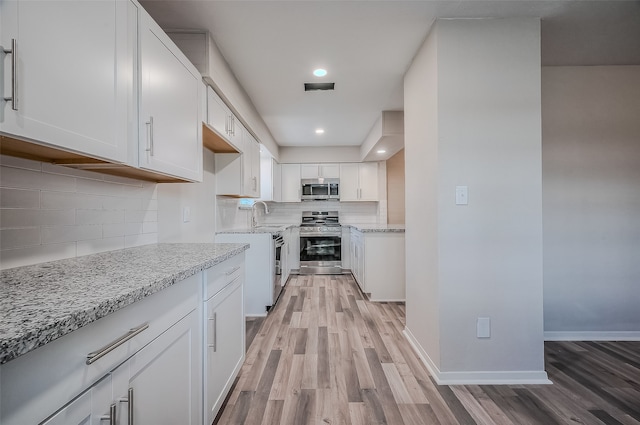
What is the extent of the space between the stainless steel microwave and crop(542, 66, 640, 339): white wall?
339 cm

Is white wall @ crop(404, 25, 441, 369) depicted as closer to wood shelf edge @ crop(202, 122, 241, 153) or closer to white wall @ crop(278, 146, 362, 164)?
wood shelf edge @ crop(202, 122, 241, 153)

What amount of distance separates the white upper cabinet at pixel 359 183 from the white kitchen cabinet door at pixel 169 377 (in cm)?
440

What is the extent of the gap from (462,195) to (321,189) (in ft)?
12.1

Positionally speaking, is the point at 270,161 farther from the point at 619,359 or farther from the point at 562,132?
the point at 619,359

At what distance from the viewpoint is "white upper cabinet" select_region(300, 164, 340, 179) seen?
5.49 m

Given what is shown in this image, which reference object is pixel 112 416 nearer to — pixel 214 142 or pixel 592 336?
pixel 214 142

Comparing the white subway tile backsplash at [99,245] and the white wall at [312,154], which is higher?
the white wall at [312,154]

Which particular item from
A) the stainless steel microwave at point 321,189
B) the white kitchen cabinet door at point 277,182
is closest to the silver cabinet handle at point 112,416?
the white kitchen cabinet door at point 277,182

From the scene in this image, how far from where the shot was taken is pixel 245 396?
175cm

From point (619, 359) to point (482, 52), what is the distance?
96.6 inches

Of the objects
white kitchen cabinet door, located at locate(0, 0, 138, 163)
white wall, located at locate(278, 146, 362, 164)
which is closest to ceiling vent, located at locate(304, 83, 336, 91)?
white kitchen cabinet door, located at locate(0, 0, 138, 163)

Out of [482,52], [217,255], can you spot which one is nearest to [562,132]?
[482,52]

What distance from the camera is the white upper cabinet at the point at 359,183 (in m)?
5.46

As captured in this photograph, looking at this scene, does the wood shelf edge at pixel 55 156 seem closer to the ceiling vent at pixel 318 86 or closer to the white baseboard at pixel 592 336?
the ceiling vent at pixel 318 86
